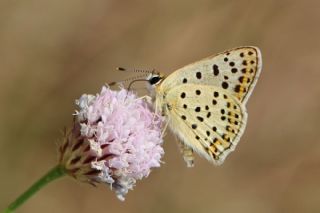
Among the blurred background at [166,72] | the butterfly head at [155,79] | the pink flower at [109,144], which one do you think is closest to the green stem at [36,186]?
the pink flower at [109,144]

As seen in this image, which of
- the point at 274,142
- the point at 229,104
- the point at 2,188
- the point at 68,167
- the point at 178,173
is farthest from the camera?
the point at 274,142

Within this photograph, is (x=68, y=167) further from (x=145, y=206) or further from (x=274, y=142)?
(x=274, y=142)

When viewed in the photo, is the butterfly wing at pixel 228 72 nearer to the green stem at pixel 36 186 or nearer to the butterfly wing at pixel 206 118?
the butterfly wing at pixel 206 118

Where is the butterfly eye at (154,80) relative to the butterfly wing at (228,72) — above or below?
below

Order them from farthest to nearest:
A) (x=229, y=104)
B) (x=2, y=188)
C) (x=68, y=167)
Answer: (x=2, y=188) < (x=229, y=104) < (x=68, y=167)

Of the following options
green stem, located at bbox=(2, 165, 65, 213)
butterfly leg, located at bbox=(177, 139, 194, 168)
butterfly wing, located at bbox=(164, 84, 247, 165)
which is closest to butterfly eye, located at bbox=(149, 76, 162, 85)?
butterfly wing, located at bbox=(164, 84, 247, 165)

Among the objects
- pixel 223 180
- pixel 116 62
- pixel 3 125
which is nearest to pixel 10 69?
pixel 3 125

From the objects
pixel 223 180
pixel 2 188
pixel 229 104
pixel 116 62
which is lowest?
pixel 223 180

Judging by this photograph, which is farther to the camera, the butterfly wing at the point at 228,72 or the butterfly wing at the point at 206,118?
the butterfly wing at the point at 206,118
